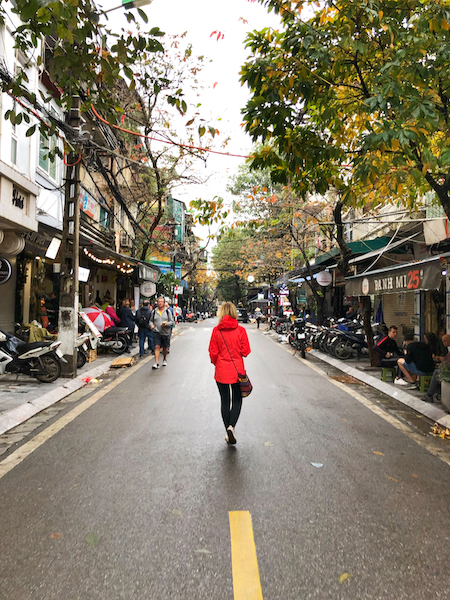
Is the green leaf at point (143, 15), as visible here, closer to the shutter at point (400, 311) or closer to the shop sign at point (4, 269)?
the shop sign at point (4, 269)

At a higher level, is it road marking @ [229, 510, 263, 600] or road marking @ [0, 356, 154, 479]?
road marking @ [0, 356, 154, 479]

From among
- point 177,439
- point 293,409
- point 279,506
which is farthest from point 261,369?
point 279,506

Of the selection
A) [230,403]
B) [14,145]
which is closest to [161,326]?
[14,145]

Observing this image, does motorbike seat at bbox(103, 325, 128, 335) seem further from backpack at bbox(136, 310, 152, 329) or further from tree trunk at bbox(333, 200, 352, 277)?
tree trunk at bbox(333, 200, 352, 277)

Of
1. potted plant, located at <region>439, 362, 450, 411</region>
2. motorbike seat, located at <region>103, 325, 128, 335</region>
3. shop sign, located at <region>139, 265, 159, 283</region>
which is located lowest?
potted plant, located at <region>439, 362, 450, 411</region>

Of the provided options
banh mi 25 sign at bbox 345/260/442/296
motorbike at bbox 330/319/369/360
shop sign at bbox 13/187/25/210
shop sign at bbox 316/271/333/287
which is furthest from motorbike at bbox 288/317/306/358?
shop sign at bbox 13/187/25/210

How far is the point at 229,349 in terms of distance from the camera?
5.18m

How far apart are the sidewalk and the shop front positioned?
662 centimetres

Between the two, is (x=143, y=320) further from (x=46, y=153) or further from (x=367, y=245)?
(x=367, y=245)

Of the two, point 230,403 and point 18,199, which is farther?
point 18,199

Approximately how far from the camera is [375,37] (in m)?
6.38

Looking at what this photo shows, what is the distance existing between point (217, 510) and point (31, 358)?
6152mm

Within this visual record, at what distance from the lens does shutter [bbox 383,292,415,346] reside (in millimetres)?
14042

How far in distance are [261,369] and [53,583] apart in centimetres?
904
